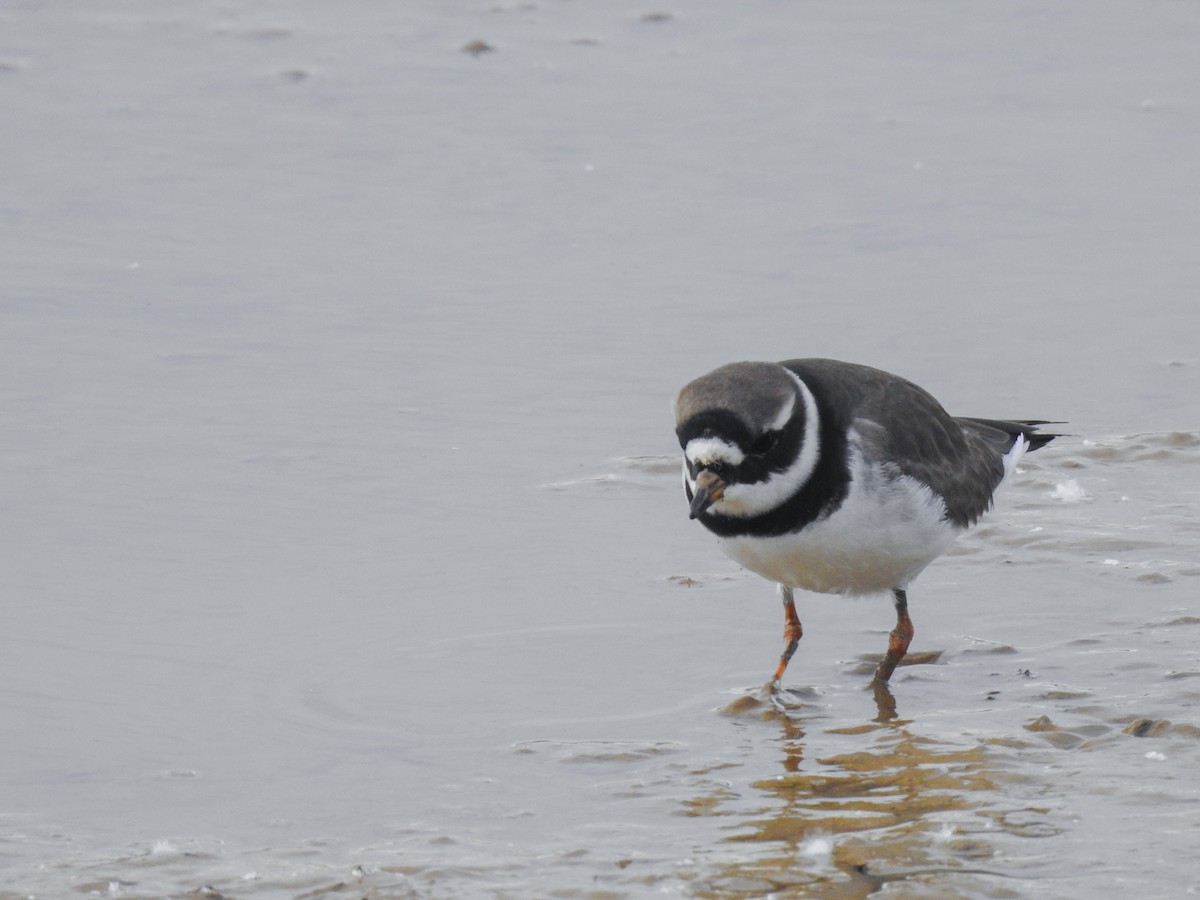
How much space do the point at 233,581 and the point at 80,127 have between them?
231 inches

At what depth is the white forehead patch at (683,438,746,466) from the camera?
17.9ft

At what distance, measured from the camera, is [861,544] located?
5.73 metres

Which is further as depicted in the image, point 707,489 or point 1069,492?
point 1069,492

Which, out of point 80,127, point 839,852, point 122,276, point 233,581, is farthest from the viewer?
point 80,127

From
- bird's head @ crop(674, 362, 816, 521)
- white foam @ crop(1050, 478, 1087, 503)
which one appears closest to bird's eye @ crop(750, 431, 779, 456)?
bird's head @ crop(674, 362, 816, 521)

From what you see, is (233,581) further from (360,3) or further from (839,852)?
(360,3)

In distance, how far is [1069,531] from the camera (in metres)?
6.96

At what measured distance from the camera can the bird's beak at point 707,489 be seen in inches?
213

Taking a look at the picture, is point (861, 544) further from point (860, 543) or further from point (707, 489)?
point (707, 489)

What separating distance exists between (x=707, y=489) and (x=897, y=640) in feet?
3.29

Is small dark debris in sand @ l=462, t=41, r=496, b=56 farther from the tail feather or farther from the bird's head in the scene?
the bird's head

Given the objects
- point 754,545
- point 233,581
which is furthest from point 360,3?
point 754,545

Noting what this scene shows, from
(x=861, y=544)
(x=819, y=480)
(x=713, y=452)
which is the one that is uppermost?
(x=713, y=452)

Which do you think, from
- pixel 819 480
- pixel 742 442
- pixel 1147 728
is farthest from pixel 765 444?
pixel 1147 728
